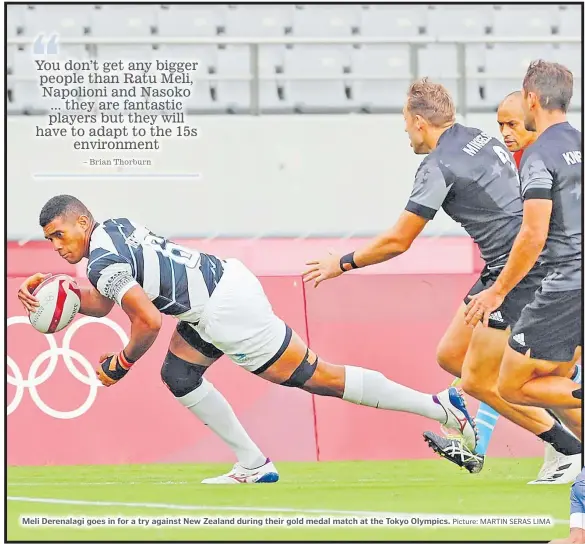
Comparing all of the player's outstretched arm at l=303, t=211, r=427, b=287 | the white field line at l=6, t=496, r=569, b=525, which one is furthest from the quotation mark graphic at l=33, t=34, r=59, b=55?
the white field line at l=6, t=496, r=569, b=525

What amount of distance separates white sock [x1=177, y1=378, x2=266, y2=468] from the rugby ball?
0.77 meters

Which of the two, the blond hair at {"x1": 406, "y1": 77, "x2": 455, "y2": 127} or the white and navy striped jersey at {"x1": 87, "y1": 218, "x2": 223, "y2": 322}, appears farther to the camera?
the blond hair at {"x1": 406, "y1": 77, "x2": 455, "y2": 127}

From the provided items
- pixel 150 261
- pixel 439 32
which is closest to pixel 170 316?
pixel 150 261

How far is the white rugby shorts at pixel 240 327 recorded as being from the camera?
→ 624cm

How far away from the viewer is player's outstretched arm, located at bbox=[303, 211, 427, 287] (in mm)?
6039

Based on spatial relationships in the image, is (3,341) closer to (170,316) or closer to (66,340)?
(66,340)

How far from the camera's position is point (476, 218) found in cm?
620

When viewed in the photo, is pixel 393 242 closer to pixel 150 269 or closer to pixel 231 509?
pixel 150 269

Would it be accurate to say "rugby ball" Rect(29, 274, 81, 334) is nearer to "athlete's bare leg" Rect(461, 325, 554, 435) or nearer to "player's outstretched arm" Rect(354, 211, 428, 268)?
"player's outstretched arm" Rect(354, 211, 428, 268)

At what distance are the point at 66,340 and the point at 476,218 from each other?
92.8 inches

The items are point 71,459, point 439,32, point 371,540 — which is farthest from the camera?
point 439,32

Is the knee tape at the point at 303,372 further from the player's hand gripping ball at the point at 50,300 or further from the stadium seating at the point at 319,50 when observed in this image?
the stadium seating at the point at 319,50

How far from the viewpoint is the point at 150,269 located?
20.2 feet

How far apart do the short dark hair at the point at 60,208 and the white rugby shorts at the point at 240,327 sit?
821 mm
